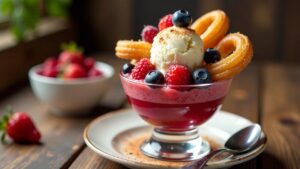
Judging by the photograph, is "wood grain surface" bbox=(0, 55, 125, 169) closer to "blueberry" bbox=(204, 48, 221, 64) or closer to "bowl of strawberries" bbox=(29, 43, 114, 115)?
"bowl of strawberries" bbox=(29, 43, 114, 115)

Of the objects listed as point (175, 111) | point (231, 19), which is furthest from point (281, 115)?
point (231, 19)

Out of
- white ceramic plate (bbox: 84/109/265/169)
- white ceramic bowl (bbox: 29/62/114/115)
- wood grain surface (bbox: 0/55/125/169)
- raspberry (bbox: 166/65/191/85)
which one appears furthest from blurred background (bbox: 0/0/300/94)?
raspberry (bbox: 166/65/191/85)

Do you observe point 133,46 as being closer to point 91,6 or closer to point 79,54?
point 79,54

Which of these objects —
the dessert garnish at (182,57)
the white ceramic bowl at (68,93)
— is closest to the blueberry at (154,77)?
the dessert garnish at (182,57)

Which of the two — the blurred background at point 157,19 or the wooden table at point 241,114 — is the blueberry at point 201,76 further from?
the blurred background at point 157,19

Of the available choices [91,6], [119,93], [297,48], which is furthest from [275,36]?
[119,93]
